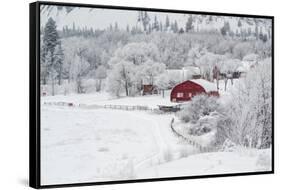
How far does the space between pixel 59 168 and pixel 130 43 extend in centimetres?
151

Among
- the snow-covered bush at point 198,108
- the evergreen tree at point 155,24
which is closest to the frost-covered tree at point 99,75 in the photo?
the evergreen tree at point 155,24

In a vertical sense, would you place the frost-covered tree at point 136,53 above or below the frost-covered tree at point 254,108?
above

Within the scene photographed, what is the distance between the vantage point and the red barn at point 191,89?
7.48 meters

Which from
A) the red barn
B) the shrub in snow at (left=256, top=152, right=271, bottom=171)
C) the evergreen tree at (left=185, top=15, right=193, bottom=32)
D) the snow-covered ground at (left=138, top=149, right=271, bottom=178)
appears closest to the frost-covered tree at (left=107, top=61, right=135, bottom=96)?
the red barn

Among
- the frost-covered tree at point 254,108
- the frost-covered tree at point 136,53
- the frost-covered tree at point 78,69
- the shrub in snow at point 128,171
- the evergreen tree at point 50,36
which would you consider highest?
the evergreen tree at point 50,36

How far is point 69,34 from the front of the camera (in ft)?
22.7

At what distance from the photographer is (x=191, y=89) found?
24.8ft

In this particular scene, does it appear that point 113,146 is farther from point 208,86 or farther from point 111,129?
point 208,86

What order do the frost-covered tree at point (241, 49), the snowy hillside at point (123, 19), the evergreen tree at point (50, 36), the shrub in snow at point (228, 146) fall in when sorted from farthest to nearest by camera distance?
the frost-covered tree at point (241, 49)
the shrub in snow at point (228, 146)
the snowy hillside at point (123, 19)
the evergreen tree at point (50, 36)

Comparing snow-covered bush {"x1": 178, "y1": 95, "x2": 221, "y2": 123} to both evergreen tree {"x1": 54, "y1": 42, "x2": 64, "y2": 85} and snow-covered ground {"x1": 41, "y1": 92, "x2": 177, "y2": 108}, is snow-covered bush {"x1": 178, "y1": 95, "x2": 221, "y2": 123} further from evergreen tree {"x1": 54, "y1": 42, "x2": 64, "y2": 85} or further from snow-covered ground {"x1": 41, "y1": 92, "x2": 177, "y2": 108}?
evergreen tree {"x1": 54, "y1": 42, "x2": 64, "y2": 85}

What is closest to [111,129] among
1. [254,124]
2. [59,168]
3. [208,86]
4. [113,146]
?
[113,146]

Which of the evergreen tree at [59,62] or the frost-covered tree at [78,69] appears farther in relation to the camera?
the frost-covered tree at [78,69]

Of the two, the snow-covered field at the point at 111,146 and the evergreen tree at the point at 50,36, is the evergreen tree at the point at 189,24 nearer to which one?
the snow-covered field at the point at 111,146

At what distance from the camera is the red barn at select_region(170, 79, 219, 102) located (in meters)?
7.48
